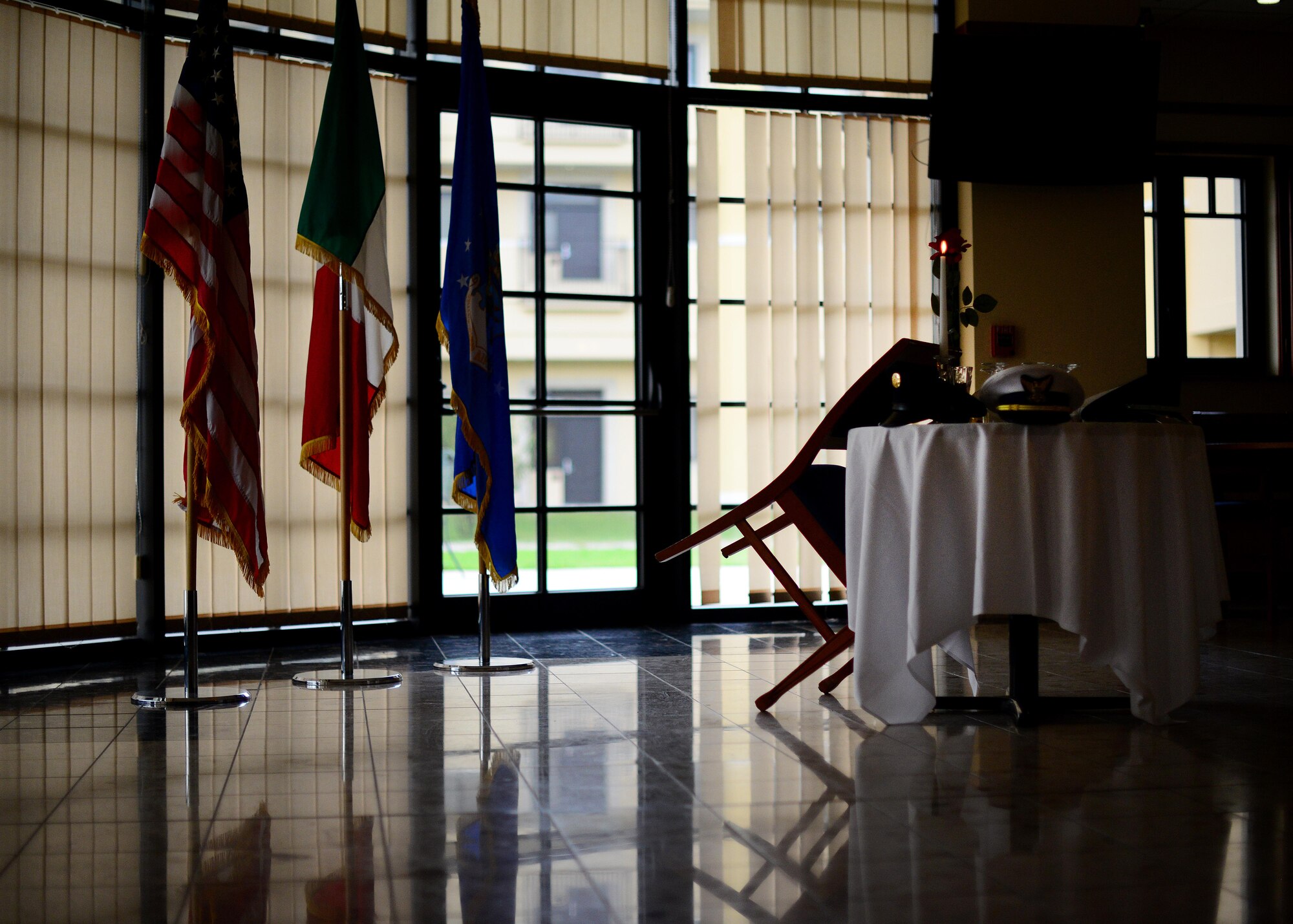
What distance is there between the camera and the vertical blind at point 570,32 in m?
5.25

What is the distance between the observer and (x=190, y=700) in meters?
3.56

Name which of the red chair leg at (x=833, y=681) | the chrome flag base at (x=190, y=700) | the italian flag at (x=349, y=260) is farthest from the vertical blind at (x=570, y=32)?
the red chair leg at (x=833, y=681)

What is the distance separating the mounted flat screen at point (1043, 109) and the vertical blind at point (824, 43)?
0.41 metres

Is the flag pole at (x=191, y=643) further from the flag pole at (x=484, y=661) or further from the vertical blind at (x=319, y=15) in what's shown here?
the vertical blind at (x=319, y=15)

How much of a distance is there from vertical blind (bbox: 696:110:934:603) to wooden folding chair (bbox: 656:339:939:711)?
1.91 m

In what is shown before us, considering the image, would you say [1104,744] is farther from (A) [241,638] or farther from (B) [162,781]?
(A) [241,638]

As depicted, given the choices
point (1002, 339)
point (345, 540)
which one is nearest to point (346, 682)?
point (345, 540)

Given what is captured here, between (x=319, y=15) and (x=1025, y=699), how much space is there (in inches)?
151

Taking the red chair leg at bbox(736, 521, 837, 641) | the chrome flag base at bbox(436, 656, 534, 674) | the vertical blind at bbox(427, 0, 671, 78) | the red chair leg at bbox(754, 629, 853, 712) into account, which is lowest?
the chrome flag base at bbox(436, 656, 534, 674)

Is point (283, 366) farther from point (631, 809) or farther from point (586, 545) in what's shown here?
point (586, 545)

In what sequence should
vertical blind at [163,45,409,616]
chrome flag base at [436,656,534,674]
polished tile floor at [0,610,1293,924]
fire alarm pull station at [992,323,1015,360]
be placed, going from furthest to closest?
fire alarm pull station at [992,323,1015,360]
vertical blind at [163,45,409,616]
chrome flag base at [436,656,534,674]
polished tile floor at [0,610,1293,924]

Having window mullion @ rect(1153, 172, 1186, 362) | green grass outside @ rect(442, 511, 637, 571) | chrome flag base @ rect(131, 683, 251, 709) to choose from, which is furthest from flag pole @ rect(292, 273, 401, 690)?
green grass outside @ rect(442, 511, 637, 571)

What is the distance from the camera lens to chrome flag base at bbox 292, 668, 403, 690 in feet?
12.8

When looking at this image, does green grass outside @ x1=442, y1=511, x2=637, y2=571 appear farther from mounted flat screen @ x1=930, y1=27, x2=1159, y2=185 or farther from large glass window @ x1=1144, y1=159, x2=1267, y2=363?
mounted flat screen @ x1=930, y1=27, x2=1159, y2=185
